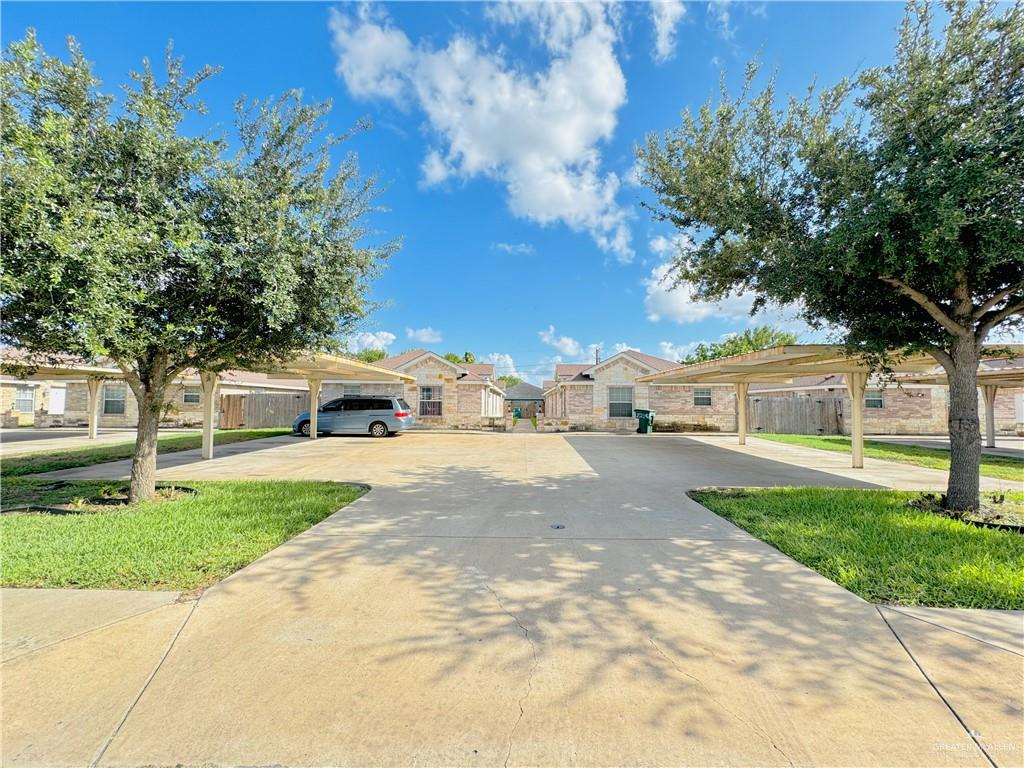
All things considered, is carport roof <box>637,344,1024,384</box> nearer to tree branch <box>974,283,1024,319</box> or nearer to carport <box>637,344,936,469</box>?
carport <box>637,344,936,469</box>

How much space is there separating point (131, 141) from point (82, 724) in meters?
5.63

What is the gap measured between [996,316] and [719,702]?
677cm

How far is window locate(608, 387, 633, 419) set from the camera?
853 inches

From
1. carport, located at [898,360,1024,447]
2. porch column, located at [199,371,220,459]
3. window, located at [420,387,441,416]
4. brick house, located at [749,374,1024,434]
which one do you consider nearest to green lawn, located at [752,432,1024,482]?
carport, located at [898,360,1024,447]

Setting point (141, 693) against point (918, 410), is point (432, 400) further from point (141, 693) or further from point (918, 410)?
point (918, 410)

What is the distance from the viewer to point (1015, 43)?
15.5 feet

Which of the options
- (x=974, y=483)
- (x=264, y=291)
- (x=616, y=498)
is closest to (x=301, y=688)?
(x=264, y=291)

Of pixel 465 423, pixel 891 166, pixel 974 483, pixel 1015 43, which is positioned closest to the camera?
pixel 1015 43

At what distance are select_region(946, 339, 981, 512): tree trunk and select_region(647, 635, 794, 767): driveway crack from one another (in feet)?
18.5

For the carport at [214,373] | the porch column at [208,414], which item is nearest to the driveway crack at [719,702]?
the carport at [214,373]

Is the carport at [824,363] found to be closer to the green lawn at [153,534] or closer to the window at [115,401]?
the green lawn at [153,534]

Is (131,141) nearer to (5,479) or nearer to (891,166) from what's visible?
(5,479)

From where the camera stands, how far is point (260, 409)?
22672mm

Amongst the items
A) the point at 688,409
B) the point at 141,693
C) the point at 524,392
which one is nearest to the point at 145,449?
the point at 141,693
